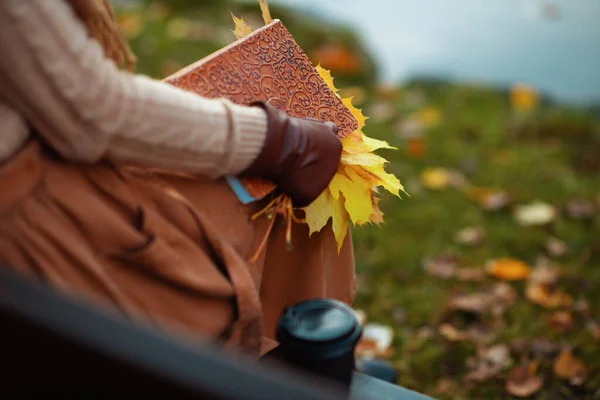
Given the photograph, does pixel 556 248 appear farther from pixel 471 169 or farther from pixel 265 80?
pixel 265 80

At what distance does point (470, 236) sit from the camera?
8.04 ft

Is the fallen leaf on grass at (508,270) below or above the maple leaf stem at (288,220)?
below

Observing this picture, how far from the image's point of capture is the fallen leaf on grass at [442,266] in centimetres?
227

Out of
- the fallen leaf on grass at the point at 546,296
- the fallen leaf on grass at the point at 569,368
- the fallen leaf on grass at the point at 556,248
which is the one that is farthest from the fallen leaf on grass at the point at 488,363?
the fallen leaf on grass at the point at 556,248

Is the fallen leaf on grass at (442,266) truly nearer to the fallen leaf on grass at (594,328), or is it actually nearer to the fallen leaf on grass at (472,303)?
the fallen leaf on grass at (472,303)

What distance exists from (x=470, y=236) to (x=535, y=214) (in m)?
0.30

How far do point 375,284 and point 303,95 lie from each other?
102 centimetres

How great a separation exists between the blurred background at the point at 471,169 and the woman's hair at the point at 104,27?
42.4 inches

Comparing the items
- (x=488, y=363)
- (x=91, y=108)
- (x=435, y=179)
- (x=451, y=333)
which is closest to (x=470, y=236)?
(x=435, y=179)

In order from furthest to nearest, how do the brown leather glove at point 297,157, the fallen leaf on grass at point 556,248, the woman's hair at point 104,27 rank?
the fallen leaf on grass at point 556,248, the brown leather glove at point 297,157, the woman's hair at point 104,27

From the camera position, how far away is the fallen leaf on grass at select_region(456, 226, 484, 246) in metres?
2.44

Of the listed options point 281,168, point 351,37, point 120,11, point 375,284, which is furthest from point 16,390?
point 120,11

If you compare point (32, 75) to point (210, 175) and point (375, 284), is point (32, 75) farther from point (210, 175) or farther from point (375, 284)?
point (375, 284)

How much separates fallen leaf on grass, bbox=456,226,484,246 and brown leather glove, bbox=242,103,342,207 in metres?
1.32
